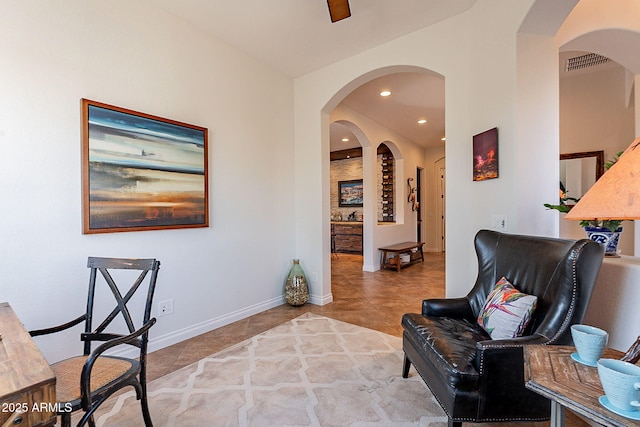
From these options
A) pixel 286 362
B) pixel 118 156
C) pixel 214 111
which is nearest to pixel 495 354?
pixel 286 362

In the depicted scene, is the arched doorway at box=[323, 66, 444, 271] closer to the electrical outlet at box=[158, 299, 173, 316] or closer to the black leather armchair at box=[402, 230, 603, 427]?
the electrical outlet at box=[158, 299, 173, 316]

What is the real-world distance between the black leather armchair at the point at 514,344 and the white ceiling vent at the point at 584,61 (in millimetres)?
3147

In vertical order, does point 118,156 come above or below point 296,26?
below

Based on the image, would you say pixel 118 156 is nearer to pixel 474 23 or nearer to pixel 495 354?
pixel 495 354

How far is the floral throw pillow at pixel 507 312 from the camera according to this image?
1.52m

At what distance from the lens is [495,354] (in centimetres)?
133

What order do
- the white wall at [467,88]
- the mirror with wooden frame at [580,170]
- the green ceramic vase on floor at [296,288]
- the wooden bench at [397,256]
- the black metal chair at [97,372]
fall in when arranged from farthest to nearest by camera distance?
the wooden bench at [397,256], the mirror with wooden frame at [580,170], the green ceramic vase on floor at [296,288], the white wall at [467,88], the black metal chair at [97,372]

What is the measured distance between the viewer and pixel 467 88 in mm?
2605

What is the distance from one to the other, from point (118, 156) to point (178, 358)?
5.37ft

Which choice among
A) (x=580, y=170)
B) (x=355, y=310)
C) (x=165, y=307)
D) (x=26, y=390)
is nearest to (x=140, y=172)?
(x=165, y=307)

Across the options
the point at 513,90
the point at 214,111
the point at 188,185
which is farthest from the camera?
the point at 214,111

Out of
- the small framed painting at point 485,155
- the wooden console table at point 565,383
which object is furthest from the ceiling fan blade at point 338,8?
the wooden console table at point 565,383

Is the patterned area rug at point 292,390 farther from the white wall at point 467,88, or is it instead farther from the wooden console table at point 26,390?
the white wall at point 467,88

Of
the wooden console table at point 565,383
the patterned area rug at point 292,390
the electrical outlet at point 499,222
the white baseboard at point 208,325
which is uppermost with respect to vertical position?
the electrical outlet at point 499,222
